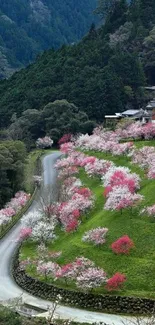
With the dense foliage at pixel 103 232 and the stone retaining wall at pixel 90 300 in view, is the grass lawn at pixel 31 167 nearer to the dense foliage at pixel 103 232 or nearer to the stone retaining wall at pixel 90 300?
the dense foliage at pixel 103 232

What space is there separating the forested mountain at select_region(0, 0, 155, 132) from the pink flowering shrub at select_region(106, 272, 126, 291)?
55.4 meters

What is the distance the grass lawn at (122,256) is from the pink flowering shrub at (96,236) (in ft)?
1.14

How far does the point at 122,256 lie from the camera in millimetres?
35469

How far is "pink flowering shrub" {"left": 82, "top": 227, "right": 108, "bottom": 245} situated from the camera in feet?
→ 124

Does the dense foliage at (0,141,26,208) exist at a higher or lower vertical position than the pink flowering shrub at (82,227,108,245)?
higher

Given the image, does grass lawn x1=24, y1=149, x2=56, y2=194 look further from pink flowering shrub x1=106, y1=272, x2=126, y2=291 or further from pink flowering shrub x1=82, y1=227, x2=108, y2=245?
pink flowering shrub x1=106, y1=272, x2=126, y2=291

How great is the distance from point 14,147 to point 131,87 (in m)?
35.8

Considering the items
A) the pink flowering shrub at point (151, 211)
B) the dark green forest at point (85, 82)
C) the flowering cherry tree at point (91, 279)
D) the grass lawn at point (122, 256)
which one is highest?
the dark green forest at point (85, 82)

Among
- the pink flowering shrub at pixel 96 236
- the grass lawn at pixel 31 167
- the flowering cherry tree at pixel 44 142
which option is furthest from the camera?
the flowering cherry tree at pixel 44 142

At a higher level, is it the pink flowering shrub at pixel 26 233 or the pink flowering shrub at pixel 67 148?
the pink flowering shrub at pixel 67 148

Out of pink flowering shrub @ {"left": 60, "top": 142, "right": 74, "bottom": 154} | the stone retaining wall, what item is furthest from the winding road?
pink flowering shrub @ {"left": 60, "top": 142, "right": 74, "bottom": 154}

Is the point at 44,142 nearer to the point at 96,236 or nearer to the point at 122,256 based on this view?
the point at 96,236

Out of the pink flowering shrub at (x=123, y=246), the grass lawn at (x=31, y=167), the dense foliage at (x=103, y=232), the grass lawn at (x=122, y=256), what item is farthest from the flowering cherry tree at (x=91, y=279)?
the grass lawn at (x=31, y=167)

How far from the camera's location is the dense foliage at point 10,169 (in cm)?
5603
